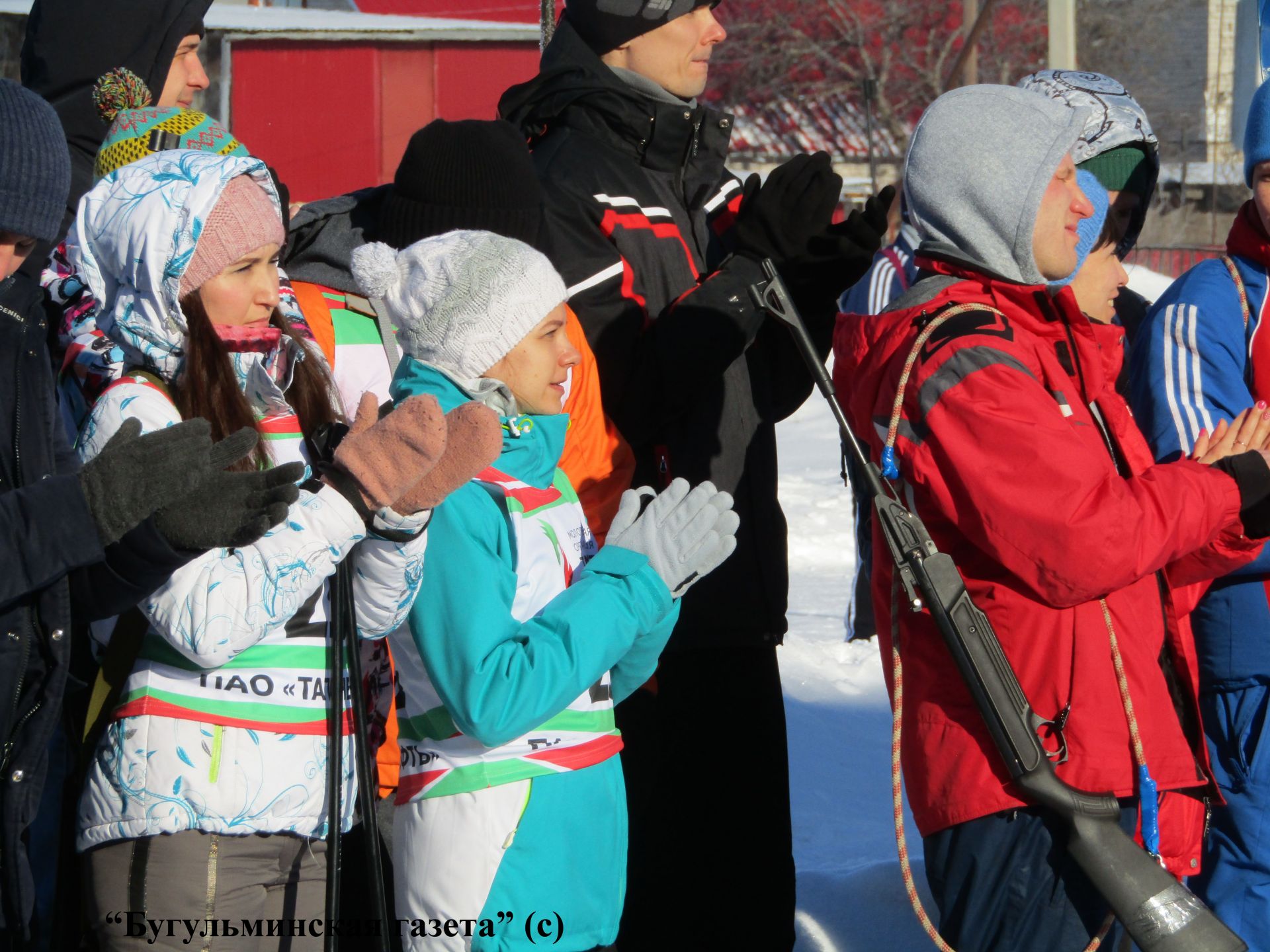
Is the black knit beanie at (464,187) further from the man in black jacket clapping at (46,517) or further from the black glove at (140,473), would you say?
the black glove at (140,473)

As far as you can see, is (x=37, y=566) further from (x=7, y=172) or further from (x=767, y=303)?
(x=767, y=303)

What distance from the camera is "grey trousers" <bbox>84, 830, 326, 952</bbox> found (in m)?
2.09

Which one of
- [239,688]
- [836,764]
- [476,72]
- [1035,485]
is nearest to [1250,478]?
[1035,485]

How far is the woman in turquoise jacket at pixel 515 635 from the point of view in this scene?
2.16 metres

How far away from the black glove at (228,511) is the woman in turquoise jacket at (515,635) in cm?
38

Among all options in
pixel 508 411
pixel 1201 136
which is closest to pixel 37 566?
pixel 508 411

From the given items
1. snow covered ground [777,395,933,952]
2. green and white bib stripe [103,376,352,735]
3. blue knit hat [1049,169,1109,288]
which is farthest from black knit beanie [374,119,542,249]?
snow covered ground [777,395,933,952]

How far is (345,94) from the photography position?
42.5 feet

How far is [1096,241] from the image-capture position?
300 centimetres

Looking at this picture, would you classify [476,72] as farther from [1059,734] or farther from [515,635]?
[1059,734]

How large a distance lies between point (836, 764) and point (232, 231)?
3213mm

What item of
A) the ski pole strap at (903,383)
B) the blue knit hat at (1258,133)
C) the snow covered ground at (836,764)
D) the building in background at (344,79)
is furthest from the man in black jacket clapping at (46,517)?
the building in background at (344,79)

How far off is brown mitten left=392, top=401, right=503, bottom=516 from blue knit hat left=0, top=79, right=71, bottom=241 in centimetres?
69

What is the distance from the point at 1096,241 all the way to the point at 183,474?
6.52 feet
